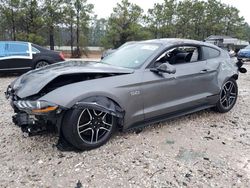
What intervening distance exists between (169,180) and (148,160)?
0.45 metres

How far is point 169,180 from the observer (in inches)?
114

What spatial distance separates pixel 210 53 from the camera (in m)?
4.91

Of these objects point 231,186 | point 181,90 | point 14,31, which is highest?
point 14,31

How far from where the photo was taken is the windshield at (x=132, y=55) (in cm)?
404

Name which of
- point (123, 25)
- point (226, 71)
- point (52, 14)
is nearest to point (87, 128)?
point (226, 71)

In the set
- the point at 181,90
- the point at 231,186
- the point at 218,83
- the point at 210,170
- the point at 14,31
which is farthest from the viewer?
the point at 14,31

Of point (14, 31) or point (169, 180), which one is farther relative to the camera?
point (14, 31)

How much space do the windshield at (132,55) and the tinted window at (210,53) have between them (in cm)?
105

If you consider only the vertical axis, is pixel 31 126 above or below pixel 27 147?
above

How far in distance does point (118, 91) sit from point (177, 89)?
3.56 ft

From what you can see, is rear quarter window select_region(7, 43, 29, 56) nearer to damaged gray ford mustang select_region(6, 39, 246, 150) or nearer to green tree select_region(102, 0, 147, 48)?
damaged gray ford mustang select_region(6, 39, 246, 150)

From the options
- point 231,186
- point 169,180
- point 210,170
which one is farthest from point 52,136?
point 231,186

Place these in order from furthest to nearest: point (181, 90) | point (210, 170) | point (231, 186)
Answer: point (181, 90) → point (210, 170) → point (231, 186)

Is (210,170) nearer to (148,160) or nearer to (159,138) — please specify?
(148,160)
